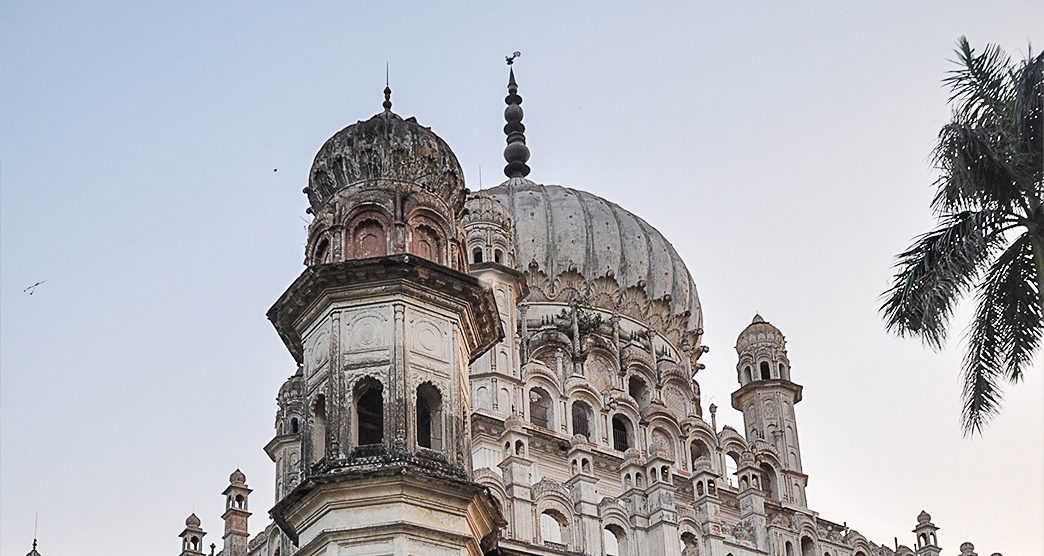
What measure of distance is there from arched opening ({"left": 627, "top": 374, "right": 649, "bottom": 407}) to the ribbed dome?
12168 mm

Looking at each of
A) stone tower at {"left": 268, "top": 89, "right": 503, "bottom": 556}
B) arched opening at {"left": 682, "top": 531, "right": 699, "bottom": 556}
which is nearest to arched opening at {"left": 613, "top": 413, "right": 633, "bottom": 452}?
arched opening at {"left": 682, "top": 531, "right": 699, "bottom": 556}

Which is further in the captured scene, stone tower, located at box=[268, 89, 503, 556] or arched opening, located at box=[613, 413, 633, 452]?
arched opening, located at box=[613, 413, 633, 452]

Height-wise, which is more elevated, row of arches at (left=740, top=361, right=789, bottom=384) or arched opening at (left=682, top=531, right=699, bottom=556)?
row of arches at (left=740, top=361, right=789, bottom=384)

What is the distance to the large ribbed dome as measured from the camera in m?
33.4

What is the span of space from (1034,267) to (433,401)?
741 cm

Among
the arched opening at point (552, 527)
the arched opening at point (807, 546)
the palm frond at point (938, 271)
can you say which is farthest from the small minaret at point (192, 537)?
the palm frond at point (938, 271)

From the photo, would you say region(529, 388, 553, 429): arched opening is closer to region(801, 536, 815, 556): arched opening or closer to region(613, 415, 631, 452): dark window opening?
region(613, 415, 631, 452): dark window opening

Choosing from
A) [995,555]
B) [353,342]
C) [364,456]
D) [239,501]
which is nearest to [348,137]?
[353,342]

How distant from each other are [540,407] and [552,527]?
327cm

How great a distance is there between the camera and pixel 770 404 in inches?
1303

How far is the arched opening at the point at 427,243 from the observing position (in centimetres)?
2014

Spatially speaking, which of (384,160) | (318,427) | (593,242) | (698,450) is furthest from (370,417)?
(593,242)

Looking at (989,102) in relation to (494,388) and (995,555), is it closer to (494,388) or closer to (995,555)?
(494,388)

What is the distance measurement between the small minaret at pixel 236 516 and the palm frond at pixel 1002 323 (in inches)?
607
